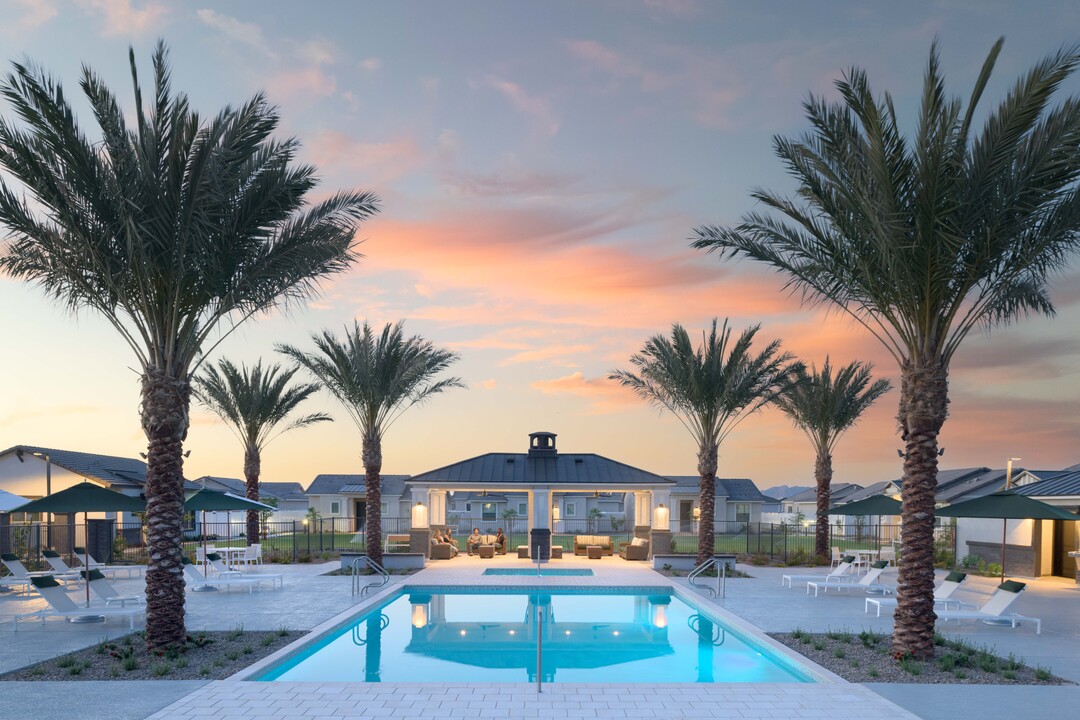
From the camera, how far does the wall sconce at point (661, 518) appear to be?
27.0m

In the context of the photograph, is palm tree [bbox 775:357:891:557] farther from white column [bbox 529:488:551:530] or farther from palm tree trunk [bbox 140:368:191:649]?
palm tree trunk [bbox 140:368:191:649]

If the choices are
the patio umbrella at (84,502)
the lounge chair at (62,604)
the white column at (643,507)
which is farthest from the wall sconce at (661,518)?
the lounge chair at (62,604)

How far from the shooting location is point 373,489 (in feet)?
76.0

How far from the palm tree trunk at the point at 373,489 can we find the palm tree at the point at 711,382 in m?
8.87

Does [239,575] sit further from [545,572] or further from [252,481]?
[545,572]

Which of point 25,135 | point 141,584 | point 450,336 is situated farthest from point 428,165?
point 141,584

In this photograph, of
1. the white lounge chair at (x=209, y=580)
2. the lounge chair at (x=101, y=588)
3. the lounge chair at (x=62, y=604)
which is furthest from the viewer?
the white lounge chair at (x=209, y=580)

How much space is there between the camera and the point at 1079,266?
1217 centimetres

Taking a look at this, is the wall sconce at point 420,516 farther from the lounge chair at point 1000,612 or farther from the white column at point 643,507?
the lounge chair at point 1000,612

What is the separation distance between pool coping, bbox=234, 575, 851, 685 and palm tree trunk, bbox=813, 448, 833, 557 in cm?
921

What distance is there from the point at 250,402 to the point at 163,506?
626 inches

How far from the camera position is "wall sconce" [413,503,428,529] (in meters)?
27.5

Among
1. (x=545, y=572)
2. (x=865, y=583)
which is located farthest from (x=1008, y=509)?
(x=545, y=572)

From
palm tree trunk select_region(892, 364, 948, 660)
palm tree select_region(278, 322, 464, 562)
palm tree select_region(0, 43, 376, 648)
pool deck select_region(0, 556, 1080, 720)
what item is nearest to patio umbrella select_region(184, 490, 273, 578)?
palm tree select_region(278, 322, 464, 562)
